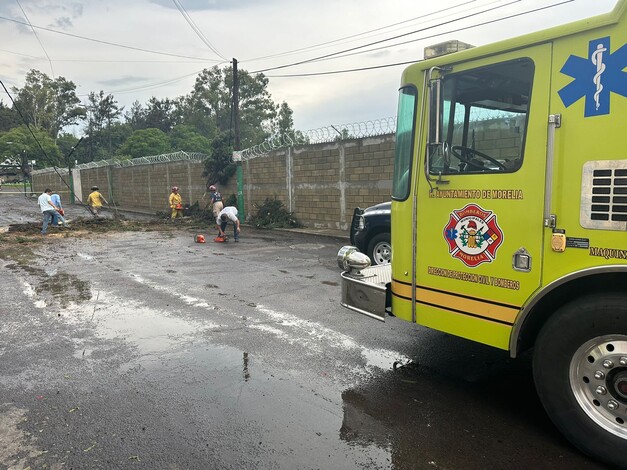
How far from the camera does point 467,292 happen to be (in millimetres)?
3248

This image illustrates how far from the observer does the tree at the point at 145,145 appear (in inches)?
2096

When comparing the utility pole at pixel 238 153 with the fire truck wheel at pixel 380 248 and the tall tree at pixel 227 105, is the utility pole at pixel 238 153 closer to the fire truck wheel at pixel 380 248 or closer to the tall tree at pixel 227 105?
the fire truck wheel at pixel 380 248

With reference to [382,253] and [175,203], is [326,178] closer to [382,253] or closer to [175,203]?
[382,253]

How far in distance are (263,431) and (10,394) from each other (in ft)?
7.38

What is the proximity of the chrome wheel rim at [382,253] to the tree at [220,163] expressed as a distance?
1224 centimetres

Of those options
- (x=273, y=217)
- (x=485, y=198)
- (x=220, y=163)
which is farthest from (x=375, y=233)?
(x=220, y=163)

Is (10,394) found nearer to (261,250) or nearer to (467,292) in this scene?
(467,292)

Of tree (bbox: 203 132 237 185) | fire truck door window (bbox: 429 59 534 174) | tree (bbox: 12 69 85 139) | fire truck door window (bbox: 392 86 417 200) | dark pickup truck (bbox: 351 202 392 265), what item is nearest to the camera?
fire truck door window (bbox: 429 59 534 174)

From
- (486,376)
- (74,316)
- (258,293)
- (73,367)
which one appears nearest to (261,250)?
(258,293)

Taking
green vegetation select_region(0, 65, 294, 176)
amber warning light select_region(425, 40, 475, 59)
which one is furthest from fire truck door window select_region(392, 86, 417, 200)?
green vegetation select_region(0, 65, 294, 176)

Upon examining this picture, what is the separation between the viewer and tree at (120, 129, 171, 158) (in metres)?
53.2

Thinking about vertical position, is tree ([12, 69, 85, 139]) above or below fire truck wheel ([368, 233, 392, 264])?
above

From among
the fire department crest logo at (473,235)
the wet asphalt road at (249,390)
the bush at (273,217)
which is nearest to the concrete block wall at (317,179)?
the bush at (273,217)

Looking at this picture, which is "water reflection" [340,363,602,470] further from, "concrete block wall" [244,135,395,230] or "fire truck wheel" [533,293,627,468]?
"concrete block wall" [244,135,395,230]
